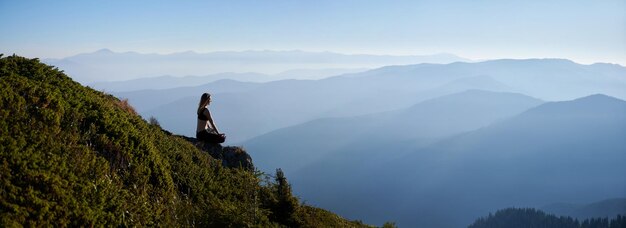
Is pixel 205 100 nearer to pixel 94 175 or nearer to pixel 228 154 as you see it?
pixel 228 154

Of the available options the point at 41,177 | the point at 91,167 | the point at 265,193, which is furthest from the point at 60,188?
the point at 265,193

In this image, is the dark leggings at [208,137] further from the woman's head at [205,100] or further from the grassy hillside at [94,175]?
the grassy hillside at [94,175]

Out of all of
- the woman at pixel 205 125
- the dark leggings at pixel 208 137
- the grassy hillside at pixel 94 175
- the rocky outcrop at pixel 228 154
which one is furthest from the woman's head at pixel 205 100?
the grassy hillside at pixel 94 175

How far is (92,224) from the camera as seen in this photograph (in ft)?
24.5

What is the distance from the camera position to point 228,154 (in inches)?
692

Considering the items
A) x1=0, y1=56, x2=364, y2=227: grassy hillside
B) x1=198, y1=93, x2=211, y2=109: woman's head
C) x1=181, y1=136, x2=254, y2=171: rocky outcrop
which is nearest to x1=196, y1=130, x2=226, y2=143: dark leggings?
x1=181, y1=136, x2=254, y2=171: rocky outcrop

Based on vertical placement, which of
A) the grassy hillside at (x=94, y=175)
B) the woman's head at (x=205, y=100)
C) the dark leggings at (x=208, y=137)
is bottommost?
the grassy hillside at (x=94, y=175)

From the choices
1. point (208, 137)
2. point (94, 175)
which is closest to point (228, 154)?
point (208, 137)

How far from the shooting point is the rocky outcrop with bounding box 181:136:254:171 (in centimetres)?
1720

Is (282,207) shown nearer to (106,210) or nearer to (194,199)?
(194,199)

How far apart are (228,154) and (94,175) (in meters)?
8.83

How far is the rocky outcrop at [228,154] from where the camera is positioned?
17.2 m

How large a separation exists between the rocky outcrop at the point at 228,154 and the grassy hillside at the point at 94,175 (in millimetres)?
2965

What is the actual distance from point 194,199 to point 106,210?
4.12m
